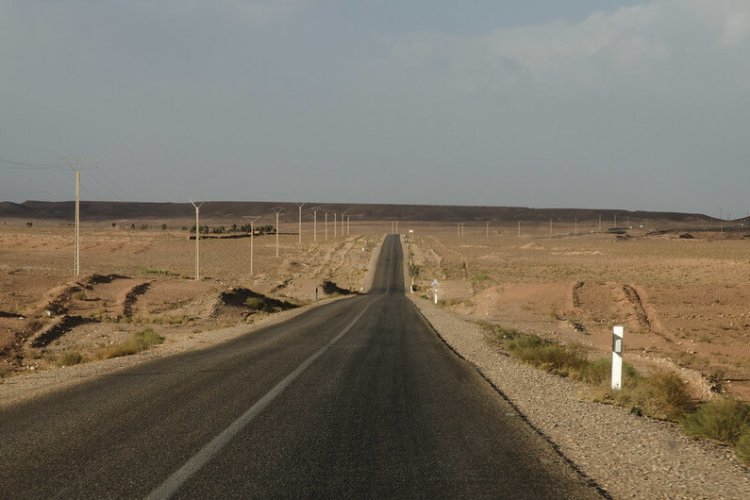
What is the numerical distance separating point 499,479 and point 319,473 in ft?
5.63

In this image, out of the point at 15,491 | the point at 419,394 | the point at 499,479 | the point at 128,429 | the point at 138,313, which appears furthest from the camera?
the point at 138,313

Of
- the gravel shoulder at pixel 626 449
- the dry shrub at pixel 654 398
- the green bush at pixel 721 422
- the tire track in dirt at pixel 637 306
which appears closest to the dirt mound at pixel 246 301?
the tire track in dirt at pixel 637 306

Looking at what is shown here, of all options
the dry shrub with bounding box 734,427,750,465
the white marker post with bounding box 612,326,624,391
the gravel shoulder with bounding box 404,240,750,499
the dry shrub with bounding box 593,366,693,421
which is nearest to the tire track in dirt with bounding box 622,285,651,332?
the dry shrub with bounding box 593,366,693,421

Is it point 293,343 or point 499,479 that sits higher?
point 499,479

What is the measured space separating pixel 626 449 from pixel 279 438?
4.07m

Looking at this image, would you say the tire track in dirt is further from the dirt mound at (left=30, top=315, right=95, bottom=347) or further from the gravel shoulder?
the dirt mound at (left=30, top=315, right=95, bottom=347)

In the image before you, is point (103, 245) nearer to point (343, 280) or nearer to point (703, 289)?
point (343, 280)

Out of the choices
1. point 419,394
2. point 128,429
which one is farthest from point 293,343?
point 128,429

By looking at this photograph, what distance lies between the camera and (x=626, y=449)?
8445 millimetres

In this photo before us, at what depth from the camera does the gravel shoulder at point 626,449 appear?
22.7 feet

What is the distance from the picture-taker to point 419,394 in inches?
463

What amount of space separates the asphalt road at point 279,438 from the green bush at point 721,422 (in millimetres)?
2224

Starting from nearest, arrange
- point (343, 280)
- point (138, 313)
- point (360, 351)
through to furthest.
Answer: point (360, 351) → point (138, 313) → point (343, 280)

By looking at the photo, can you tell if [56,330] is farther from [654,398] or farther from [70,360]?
[654,398]
